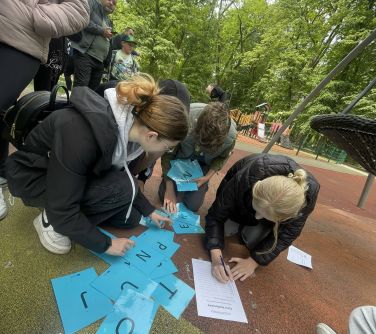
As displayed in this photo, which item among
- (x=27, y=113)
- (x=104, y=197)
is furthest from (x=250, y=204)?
(x=27, y=113)

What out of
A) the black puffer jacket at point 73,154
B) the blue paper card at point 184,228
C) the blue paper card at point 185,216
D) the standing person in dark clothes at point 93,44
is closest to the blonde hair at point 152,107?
the black puffer jacket at point 73,154

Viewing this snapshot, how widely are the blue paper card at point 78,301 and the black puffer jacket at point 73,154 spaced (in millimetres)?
168

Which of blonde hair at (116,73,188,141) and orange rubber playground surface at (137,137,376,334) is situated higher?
blonde hair at (116,73,188,141)

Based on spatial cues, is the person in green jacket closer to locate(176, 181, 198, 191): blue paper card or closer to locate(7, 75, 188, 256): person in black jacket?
locate(176, 181, 198, 191): blue paper card

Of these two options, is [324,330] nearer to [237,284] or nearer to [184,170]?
[237,284]

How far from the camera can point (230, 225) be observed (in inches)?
87.7

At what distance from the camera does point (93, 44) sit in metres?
→ 2.97

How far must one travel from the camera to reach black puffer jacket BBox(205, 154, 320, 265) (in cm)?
170

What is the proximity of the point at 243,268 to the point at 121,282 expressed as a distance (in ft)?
2.53

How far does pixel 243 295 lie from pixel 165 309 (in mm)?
525

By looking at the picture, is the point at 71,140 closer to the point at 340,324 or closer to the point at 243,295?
the point at 243,295

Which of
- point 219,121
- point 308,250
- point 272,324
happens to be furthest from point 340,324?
point 219,121

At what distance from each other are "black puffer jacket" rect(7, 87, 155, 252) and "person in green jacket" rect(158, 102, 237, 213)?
685 millimetres

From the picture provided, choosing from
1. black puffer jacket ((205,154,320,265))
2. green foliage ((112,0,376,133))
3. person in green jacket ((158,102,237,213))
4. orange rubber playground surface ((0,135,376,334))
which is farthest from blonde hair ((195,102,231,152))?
green foliage ((112,0,376,133))
